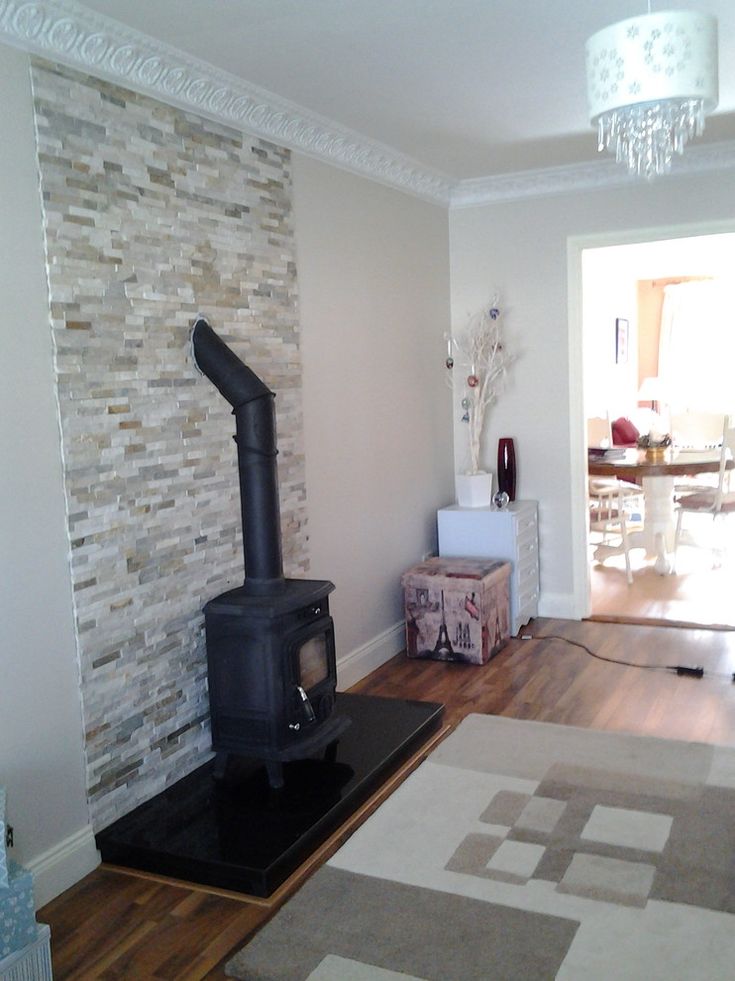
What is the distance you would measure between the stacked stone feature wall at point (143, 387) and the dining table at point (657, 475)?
319 cm

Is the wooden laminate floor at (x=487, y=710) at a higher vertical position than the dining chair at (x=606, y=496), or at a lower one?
lower

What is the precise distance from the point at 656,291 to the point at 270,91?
7.68 meters

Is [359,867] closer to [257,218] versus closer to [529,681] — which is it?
[529,681]

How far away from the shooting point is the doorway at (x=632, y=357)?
506cm

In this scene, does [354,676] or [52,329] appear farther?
[354,676]

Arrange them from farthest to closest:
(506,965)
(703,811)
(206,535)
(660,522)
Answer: (660,522), (206,535), (703,811), (506,965)

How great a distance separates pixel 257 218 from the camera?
140 inches

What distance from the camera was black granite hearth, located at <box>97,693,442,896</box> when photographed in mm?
2623

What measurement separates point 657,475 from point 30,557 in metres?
4.33

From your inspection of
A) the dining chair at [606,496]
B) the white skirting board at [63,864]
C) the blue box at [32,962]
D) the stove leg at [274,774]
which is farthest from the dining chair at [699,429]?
the blue box at [32,962]

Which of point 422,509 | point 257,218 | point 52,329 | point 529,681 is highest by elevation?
point 257,218

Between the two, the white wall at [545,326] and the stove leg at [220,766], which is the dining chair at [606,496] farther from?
the stove leg at [220,766]

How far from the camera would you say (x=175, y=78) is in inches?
119

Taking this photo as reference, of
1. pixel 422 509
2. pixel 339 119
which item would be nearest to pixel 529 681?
pixel 422 509
